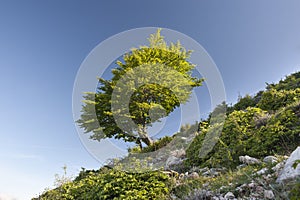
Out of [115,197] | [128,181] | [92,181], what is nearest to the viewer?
[115,197]

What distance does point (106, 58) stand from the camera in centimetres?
1081

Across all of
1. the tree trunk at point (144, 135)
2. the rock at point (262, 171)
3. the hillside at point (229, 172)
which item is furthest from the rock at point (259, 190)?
the tree trunk at point (144, 135)

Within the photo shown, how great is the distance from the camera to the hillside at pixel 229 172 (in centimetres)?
352

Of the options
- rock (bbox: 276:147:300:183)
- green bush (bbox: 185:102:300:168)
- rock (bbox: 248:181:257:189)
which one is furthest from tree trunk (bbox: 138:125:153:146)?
rock (bbox: 276:147:300:183)

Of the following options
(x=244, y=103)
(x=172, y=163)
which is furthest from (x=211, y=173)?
(x=244, y=103)

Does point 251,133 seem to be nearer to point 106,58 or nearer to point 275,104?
point 275,104

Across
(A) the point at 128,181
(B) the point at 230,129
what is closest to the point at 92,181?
(A) the point at 128,181

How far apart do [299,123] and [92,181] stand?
17.1ft

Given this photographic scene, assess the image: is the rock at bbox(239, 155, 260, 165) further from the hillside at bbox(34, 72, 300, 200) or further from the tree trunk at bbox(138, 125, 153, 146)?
the tree trunk at bbox(138, 125, 153, 146)

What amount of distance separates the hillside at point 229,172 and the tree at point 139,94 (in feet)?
Result: 19.8

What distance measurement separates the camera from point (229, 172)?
14.9 ft

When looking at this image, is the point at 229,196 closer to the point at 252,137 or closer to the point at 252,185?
the point at 252,185

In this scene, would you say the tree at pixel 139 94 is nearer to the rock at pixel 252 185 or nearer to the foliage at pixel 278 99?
the foliage at pixel 278 99

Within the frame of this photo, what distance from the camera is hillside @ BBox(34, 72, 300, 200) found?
3.52m
